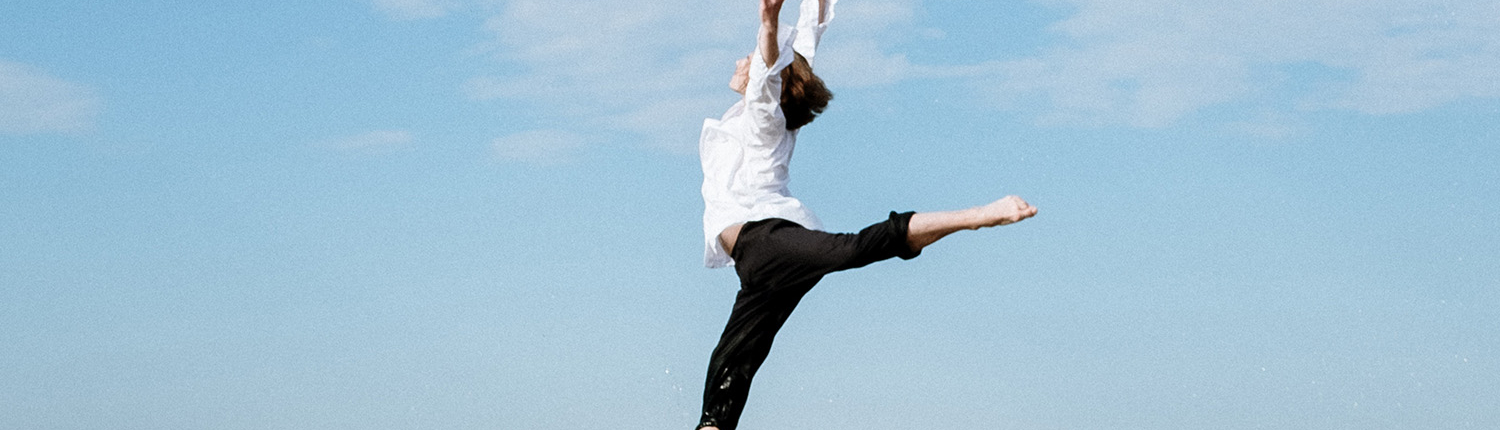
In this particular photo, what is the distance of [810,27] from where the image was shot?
7.50 m

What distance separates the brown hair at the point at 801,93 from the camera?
294 inches

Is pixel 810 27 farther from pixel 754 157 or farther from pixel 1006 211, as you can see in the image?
pixel 1006 211

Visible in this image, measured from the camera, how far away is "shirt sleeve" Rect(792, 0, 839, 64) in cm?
748

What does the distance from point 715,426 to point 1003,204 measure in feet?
6.32

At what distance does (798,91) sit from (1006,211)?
1.31m

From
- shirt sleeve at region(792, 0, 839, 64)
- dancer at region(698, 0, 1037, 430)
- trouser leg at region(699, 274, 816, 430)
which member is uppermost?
shirt sleeve at region(792, 0, 839, 64)

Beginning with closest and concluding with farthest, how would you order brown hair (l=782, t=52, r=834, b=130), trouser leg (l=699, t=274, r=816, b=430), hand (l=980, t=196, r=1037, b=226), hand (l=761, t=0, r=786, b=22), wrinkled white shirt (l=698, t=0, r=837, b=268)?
1. hand (l=980, t=196, r=1037, b=226)
2. hand (l=761, t=0, r=786, b=22)
3. wrinkled white shirt (l=698, t=0, r=837, b=268)
4. brown hair (l=782, t=52, r=834, b=130)
5. trouser leg (l=699, t=274, r=816, b=430)

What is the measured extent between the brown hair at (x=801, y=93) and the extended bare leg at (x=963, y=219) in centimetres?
85

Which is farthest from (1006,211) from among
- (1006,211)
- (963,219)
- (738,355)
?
(738,355)

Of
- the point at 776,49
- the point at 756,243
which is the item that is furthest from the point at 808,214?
the point at 776,49

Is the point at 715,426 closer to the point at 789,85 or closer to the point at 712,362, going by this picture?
the point at 712,362

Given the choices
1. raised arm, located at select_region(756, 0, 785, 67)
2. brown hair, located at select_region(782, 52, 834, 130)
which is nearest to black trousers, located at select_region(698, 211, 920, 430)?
brown hair, located at select_region(782, 52, 834, 130)

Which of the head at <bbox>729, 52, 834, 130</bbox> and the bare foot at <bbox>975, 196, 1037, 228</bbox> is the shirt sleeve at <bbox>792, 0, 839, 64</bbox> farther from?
the bare foot at <bbox>975, 196, 1037, 228</bbox>

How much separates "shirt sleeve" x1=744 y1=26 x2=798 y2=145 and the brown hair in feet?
0.29
